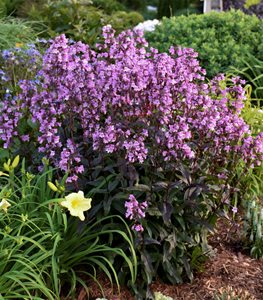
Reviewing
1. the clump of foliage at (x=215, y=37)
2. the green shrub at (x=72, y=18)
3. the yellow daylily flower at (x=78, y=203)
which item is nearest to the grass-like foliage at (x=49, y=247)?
the yellow daylily flower at (x=78, y=203)

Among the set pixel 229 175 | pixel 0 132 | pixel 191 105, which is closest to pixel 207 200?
pixel 229 175

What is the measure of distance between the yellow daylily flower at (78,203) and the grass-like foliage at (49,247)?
11 cm

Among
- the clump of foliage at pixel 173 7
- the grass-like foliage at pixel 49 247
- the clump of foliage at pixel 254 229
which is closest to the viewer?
the grass-like foliage at pixel 49 247

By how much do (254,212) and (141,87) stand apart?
1.19 metres

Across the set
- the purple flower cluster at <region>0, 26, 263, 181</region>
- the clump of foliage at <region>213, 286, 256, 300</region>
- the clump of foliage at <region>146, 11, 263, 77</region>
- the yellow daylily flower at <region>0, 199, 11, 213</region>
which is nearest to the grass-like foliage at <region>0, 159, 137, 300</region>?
the yellow daylily flower at <region>0, 199, 11, 213</region>

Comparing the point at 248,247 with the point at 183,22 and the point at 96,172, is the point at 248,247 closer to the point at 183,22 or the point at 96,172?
the point at 96,172

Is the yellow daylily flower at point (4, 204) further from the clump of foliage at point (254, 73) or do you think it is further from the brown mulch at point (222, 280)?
the clump of foliage at point (254, 73)

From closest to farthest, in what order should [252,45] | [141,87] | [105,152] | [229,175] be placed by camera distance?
[141,87], [105,152], [229,175], [252,45]

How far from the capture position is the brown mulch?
10.5 feet

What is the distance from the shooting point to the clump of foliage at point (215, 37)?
599 cm

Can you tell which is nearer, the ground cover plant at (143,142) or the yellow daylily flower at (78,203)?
the yellow daylily flower at (78,203)

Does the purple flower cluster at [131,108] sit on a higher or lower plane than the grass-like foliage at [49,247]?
higher

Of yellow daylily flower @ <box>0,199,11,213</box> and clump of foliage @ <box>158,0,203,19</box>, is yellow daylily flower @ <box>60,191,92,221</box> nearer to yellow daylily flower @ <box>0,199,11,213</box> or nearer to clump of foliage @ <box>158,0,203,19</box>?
yellow daylily flower @ <box>0,199,11,213</box>

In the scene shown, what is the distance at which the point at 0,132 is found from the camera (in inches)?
126
